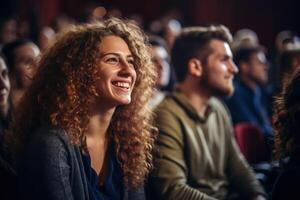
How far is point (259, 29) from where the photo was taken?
945 cm

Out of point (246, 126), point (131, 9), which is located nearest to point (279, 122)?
point (246, 126)

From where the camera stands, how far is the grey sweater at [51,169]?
5.83ft

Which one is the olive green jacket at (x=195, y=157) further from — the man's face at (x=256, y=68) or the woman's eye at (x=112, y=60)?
the man's face at (x=256, y=68)

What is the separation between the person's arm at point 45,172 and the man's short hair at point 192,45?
1.10m

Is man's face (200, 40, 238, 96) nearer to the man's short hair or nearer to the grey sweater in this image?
the man's short hair

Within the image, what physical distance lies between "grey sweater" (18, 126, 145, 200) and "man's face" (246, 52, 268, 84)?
111 inches

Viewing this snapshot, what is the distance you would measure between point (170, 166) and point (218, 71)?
62 cm

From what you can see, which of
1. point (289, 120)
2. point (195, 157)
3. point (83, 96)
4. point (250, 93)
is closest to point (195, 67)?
point (195, 157)

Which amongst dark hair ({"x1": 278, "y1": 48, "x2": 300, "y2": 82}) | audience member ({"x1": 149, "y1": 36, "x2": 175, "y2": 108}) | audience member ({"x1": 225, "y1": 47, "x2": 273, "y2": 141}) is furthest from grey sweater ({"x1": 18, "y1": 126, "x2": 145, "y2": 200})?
audience member ({"x1": 225, "y1": 47, "x2": 273, "y2": 141})

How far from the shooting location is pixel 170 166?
2.35m

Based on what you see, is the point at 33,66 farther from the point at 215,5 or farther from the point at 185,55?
the point at 215,5

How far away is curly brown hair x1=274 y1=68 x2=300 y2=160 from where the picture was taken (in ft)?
5.67

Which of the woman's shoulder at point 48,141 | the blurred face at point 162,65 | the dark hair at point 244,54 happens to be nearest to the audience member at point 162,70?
the blurred face at point 162,65

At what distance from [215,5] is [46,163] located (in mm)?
8102
